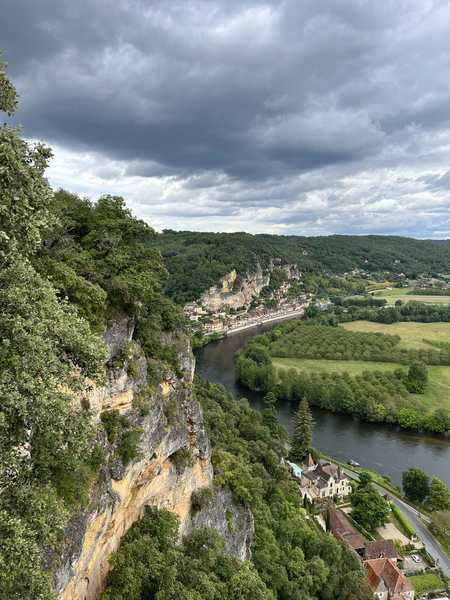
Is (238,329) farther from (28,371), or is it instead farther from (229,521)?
(28,371)

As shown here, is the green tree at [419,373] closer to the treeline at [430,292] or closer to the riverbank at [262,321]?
the riverbank at [262,321]

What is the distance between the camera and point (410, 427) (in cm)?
4322

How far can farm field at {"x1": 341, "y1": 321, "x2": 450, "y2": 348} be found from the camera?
250ft

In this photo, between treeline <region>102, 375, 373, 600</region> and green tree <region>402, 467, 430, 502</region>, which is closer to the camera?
treeline <region>102, 375, 373, 600</region>

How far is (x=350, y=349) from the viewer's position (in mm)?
68188

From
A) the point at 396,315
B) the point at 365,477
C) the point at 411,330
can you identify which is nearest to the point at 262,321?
the point at 396,315

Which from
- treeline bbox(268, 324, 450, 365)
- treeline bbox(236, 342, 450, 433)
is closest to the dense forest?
treeline bbox(236, 342, 450, 433)

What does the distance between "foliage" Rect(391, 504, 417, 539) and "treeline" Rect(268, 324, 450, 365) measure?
37.6 metres

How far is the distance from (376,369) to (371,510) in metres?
35.7

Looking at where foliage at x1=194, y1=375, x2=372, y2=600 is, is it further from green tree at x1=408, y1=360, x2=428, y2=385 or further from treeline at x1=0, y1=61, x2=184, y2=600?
green tree at x1=408, y1=360, x2=428, y2=385

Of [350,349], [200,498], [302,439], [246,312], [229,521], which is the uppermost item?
[200,498]

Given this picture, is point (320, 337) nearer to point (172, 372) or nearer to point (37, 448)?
point (172, 372)

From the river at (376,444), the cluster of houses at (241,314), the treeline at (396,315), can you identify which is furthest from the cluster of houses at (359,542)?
the treeline at (396,315)

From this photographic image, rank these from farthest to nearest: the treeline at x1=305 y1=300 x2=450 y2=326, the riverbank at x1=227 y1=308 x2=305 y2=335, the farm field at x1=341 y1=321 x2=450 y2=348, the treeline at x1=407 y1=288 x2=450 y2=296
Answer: the treeline at x1=407 y1=288 x2=450 y2=296
the riverbank at x1=227 y1=308 x2=305 y2=335
the treeline at x1=305 y1=300 x2=450 y2=326
the farm field at x1=341 y1=321 x2=450 y2=348
